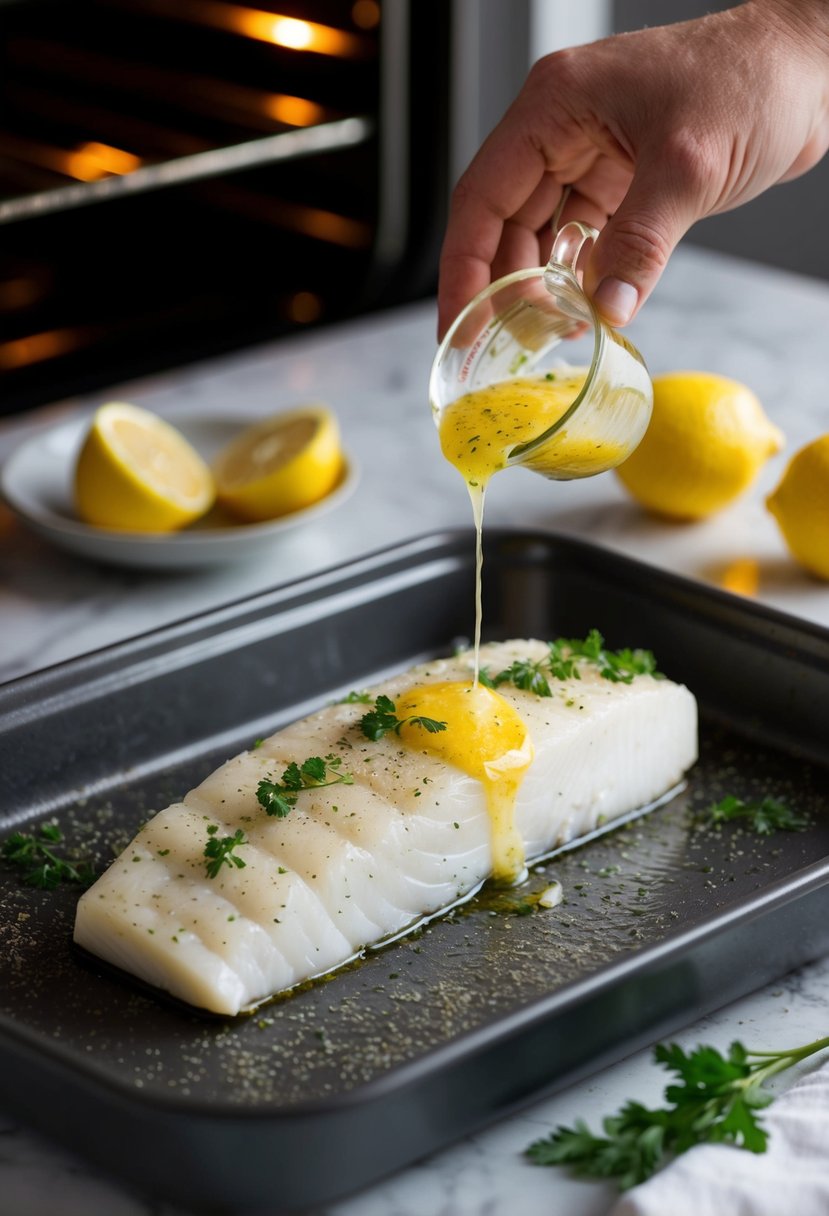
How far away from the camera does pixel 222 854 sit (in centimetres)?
188

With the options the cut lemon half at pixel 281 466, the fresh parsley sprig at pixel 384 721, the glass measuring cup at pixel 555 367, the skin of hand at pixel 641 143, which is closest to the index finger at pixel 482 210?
the skin of hand at pixel 641 143

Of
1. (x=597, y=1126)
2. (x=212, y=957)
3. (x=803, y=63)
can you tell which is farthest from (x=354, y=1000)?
(x=803, y=63)

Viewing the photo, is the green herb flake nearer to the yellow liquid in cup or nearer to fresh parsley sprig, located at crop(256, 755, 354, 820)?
the yellow liquid in cup

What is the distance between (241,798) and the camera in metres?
2.00

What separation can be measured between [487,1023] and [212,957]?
0.34 meters

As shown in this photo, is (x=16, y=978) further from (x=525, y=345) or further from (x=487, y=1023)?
(x=525, y=345)

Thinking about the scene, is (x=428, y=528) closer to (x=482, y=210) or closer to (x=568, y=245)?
(x=482, y=210)

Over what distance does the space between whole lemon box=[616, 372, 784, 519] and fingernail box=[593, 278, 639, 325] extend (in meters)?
0.70

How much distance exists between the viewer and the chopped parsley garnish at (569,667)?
2.21 m

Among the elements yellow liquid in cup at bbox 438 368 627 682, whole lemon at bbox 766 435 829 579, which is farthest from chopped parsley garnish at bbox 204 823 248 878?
whole lemon at bbox 766 435 829 579

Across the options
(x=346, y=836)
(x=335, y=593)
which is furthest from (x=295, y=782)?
(x=335, y=593)

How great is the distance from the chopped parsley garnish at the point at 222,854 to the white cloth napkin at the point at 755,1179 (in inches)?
23.2

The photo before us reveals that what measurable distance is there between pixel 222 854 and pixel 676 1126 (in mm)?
581

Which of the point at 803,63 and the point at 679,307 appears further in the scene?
the point at 679,307
